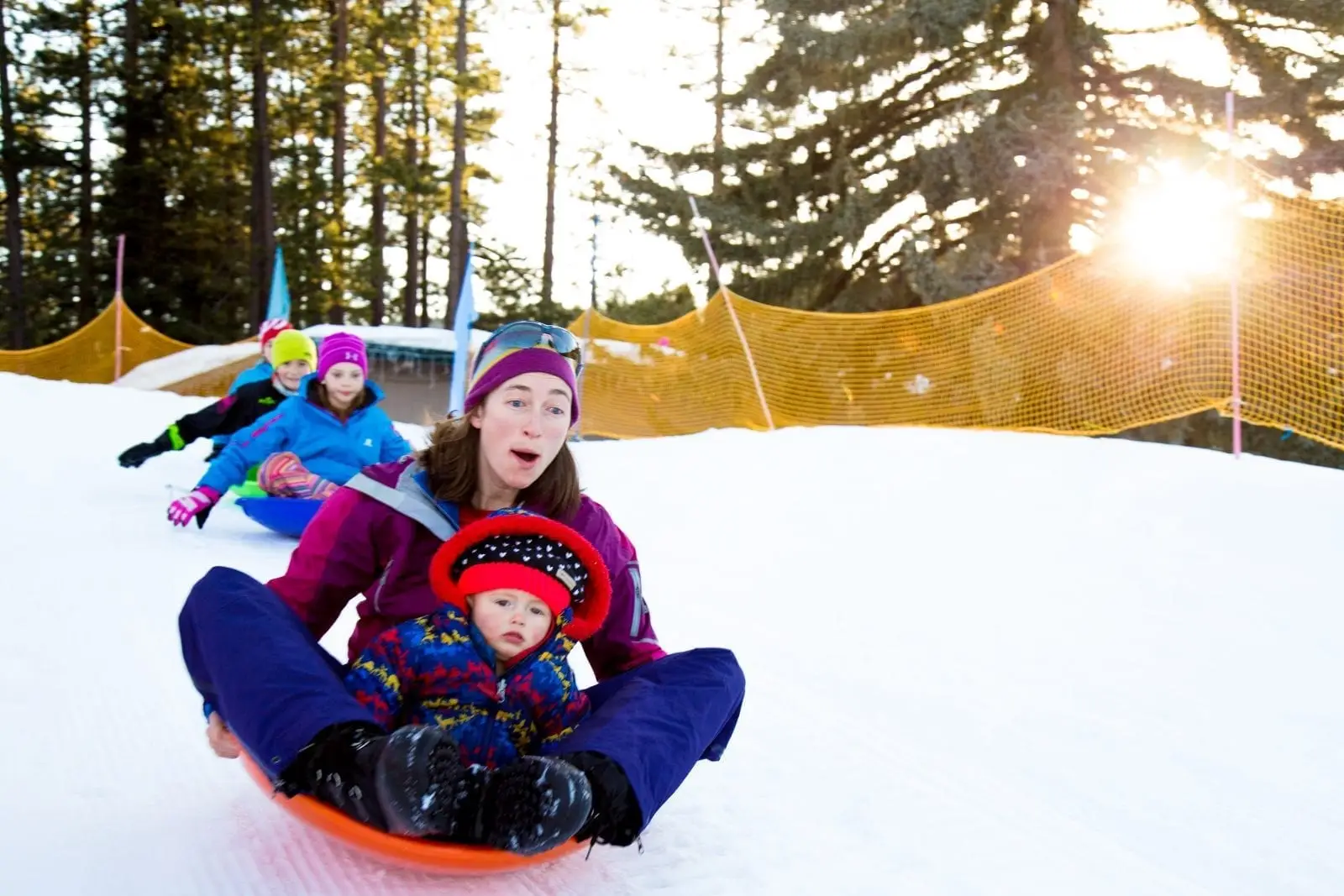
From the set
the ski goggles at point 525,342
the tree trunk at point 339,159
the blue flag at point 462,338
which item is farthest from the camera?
the tree trunk at point 339,159

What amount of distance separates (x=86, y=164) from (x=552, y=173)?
1039 cm

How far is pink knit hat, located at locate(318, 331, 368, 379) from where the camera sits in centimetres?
545

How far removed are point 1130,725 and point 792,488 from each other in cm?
365

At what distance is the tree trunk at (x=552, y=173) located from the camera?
2214 cm

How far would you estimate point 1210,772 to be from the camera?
2781 mm

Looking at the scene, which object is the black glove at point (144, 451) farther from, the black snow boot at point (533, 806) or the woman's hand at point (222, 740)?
the black snow boot at point (533, 806)

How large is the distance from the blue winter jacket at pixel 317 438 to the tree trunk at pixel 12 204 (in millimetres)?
19801

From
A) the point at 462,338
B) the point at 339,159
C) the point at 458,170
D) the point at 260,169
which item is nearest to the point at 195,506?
the point at 462,338

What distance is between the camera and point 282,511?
5281mm

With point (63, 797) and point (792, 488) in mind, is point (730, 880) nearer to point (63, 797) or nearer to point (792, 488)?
point (63, 797)

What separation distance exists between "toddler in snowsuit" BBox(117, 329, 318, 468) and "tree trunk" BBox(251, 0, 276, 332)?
636 inches

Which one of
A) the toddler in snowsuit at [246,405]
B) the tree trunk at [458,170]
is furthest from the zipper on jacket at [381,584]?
the tree trunk at [458,170]

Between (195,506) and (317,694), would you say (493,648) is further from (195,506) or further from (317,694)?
(195,506)

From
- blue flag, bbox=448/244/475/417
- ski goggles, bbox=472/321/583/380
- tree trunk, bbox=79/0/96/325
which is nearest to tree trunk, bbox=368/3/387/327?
tree trunk, bbox=79/0/96/325
